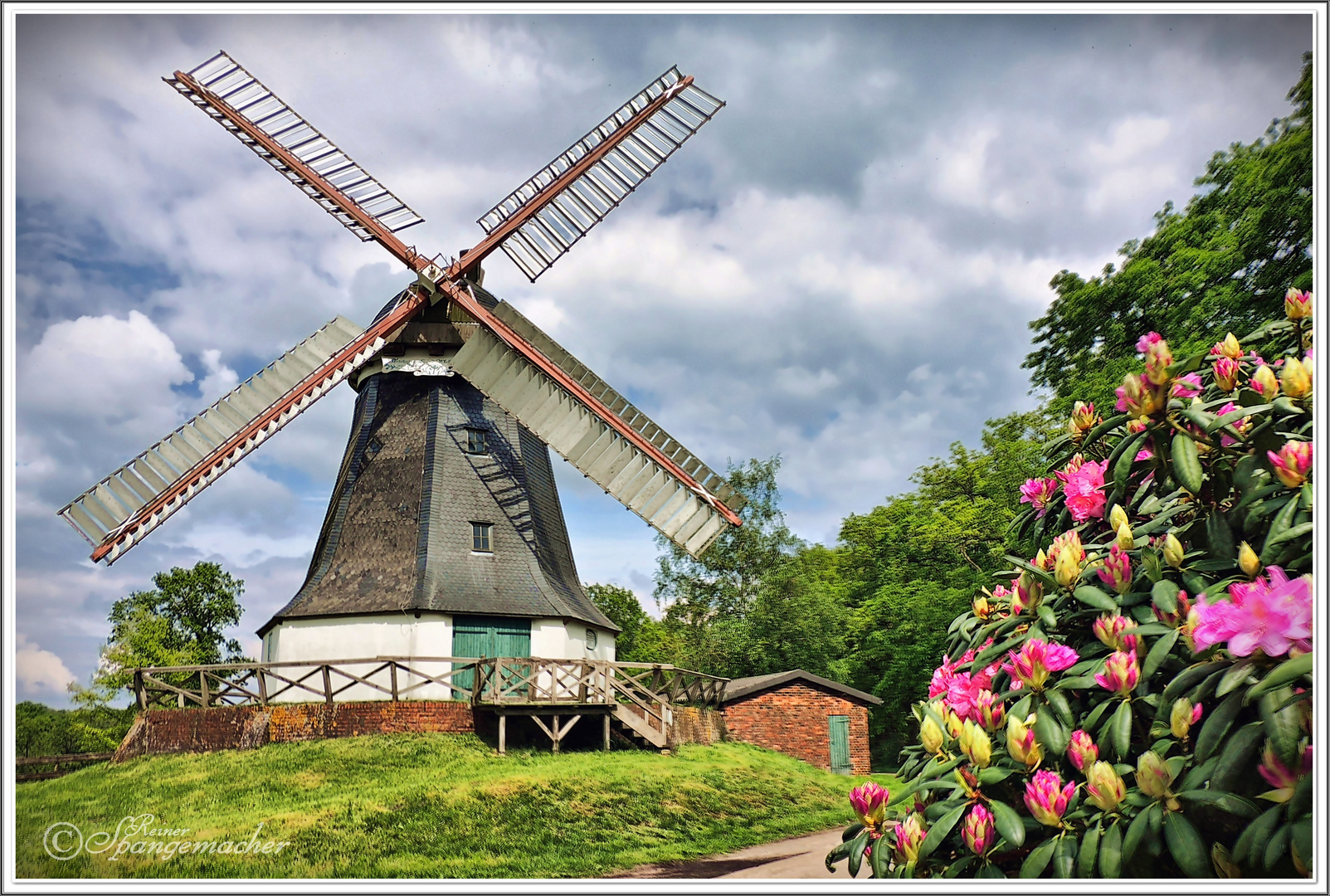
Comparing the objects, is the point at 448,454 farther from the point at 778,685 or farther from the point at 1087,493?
the point at 1087,493

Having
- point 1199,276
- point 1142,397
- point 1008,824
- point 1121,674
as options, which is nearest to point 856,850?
point 1008,824

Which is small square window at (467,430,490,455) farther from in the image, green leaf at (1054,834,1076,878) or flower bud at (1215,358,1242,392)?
green leaf at (1054,834,1076,878)

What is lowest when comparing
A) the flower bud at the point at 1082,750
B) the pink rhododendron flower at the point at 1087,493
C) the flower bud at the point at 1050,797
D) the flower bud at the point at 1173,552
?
the flower bud at the point at 1050,797

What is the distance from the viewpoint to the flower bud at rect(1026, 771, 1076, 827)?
6.44ft

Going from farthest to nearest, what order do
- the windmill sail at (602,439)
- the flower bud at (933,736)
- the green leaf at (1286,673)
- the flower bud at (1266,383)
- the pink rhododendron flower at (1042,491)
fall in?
the windmill sail at (602,439)
the pink rhododendron flower at (1042,491)
the flower bud at (933,736)
the flower bud at (1266,383)
the green leaf at (1286,673)

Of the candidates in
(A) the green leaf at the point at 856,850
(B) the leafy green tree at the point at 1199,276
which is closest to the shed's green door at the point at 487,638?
(B) the leafy green tree at the point at 1199,276

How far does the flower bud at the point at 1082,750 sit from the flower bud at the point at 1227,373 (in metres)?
1.19

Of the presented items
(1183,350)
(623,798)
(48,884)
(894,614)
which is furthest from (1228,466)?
(894,614)

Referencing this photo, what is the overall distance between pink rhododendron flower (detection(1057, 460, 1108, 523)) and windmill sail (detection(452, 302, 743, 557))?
1068cm

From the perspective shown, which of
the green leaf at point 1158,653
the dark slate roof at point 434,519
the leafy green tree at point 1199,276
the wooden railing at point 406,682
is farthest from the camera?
the dark slate roof at point 434,519

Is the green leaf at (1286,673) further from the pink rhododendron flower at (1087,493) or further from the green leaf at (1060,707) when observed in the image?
the pink rhododendron flower at (1087,493)

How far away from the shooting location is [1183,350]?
33.0 feet

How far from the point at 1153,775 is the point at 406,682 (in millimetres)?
13354

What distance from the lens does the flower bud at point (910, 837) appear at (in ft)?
7.23
